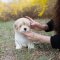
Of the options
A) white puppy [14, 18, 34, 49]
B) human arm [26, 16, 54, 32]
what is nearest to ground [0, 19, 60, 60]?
white puppy [14, 18, 34, 49]

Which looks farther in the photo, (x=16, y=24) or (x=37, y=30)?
(x=37, y=30)

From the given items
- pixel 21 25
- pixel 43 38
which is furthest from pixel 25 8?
pixel 43 38

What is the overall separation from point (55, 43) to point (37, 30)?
0.14 meters

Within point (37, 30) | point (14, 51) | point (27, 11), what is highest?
point (27, 11)

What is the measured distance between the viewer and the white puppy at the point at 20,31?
1547 mm

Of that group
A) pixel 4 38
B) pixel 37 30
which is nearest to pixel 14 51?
pixel 4 38

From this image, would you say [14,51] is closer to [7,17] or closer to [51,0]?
[7,17]

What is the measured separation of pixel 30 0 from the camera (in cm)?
156

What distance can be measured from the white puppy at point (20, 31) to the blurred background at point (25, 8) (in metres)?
0.03

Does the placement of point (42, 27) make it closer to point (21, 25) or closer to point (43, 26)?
point (43, 26)

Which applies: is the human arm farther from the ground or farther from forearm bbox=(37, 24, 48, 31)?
the ground

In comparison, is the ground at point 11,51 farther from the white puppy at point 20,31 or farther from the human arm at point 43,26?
the human arm at point 43,26

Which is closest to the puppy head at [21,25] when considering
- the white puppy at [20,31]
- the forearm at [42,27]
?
the white puppy at [20,31]

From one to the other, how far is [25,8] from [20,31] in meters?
0.13
